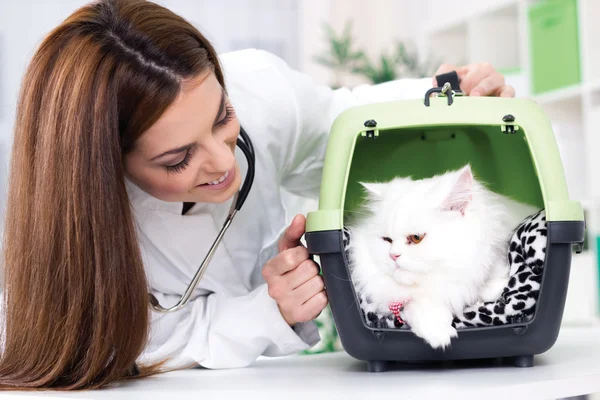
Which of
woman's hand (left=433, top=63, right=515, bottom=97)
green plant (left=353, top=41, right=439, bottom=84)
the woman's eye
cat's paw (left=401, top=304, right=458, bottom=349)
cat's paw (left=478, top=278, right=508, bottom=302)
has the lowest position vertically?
cat's paw (left=401, top=304, right=458, bottom=349)

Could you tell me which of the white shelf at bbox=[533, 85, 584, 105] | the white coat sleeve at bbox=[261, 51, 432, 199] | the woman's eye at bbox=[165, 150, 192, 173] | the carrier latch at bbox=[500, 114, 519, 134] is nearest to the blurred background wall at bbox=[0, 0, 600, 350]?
the white shelf at bbox=[533, 85, 584, 105]

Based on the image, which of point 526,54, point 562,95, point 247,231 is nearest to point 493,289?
point 247,231

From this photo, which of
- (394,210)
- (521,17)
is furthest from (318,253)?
(521,17)

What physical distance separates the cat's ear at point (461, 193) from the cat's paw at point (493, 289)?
0.34 ft

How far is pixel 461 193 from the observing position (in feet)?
2.89

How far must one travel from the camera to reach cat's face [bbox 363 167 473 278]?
2.86 feet

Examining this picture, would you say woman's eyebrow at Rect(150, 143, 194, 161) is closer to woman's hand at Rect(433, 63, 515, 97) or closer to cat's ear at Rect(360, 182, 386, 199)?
cat's ear at Rect(360, 182, 386, 199)

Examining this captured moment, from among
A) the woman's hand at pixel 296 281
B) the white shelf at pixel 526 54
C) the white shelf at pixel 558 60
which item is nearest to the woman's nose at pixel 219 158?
the woman's hand at pixel 296 281

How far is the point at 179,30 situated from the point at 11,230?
393 mm

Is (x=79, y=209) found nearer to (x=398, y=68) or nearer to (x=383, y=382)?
(x=383, y=382)

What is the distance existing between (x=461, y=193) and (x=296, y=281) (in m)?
0.28

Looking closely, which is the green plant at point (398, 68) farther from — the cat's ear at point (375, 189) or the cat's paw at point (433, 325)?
the cat's paw at point (433, 325)

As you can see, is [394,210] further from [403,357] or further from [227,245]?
[227,245]

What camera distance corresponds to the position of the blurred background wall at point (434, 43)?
234 centimetres
